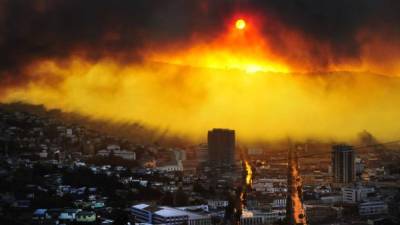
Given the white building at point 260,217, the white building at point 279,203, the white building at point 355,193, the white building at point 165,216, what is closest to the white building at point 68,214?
the white building at point 165,216

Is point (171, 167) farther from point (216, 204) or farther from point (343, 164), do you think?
point (343, 164)

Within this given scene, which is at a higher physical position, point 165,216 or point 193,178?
point 193,178

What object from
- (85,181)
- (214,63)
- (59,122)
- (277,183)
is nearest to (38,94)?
(59,122)

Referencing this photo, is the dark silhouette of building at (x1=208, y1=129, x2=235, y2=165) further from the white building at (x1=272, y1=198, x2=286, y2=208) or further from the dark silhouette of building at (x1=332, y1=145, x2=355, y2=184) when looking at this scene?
the dark silhouette of building at (x1=332, y1=145, x2=355, y2=184)

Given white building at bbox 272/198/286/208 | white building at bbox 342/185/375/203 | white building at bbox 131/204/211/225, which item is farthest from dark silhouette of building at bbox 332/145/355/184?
white building at bbox 131/204/211/225

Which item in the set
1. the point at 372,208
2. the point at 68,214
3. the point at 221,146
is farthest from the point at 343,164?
the point at 68,214

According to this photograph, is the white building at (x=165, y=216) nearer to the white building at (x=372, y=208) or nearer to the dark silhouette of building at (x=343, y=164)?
the white building at (x=372, y=208)

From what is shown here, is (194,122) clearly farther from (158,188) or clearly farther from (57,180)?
(57,180)
